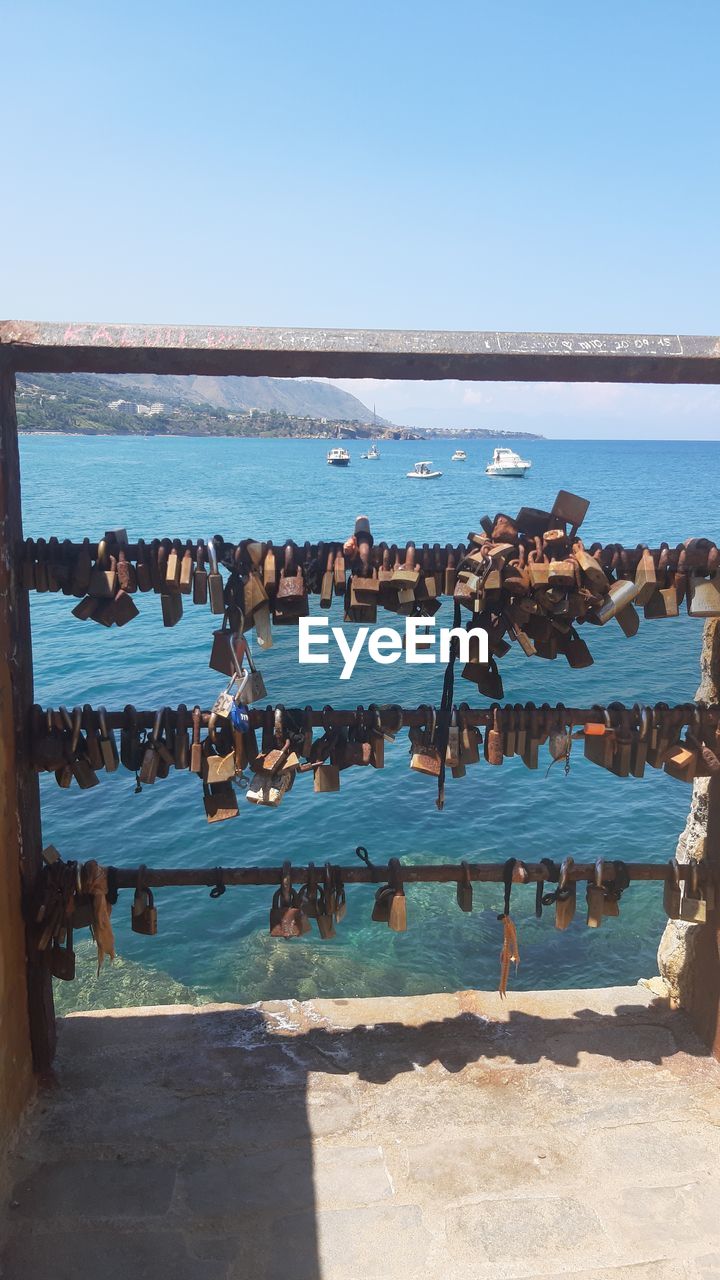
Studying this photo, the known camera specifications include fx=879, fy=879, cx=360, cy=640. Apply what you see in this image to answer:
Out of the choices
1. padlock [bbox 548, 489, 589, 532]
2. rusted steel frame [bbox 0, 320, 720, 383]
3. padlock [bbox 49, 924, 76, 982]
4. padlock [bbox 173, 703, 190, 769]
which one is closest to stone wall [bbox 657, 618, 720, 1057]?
padlock [bbox 548, 489, 589, 532]

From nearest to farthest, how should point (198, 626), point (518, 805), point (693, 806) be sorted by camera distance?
point (693, 806)
point (518, 805)
point (198, 626)

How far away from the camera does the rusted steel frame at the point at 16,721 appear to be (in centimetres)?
401

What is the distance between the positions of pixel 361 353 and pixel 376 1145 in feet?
12.3

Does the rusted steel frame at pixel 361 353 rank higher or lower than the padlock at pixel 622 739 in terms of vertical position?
higher

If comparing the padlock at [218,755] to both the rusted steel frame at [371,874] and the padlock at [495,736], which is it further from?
the padlock at [495,736]

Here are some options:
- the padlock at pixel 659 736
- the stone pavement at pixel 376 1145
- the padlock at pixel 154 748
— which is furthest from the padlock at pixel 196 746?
the padlock at pixel 659 736

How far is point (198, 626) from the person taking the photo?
40.3 meters

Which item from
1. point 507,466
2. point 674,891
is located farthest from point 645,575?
point 507,466

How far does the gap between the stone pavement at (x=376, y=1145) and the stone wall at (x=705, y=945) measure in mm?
186

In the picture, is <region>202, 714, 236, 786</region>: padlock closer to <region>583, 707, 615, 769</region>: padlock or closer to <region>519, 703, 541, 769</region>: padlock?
<region>519, 703, 541, 769</region>: padlock

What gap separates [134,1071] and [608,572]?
12.0 feet

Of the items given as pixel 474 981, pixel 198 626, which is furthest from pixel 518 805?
pixel 198 626

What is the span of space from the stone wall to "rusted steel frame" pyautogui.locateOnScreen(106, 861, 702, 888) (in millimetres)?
391

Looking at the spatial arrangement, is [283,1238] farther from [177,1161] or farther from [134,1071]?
[134,1071]
